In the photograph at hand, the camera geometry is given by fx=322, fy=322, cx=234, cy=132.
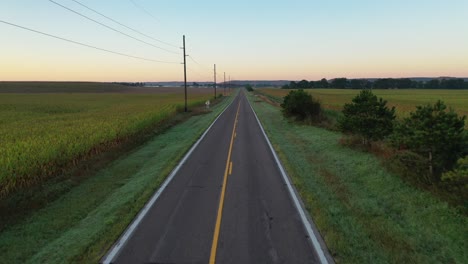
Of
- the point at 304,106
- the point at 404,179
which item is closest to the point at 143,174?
the point at 404,179

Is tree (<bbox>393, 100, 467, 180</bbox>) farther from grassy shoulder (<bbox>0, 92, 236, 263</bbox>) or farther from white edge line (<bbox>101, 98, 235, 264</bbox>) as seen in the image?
grassy shoulder (<bbox>0, 92, 236, 263</bbox>)

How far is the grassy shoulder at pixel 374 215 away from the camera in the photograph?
22.6ft

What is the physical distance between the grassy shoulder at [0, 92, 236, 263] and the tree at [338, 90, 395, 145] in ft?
31.5

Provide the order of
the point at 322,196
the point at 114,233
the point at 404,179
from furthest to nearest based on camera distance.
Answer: the point at 404,179 < the point at 322,196 < the point at 114,233

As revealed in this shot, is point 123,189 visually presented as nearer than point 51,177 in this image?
Yes

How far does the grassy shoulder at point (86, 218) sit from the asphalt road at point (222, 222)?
2.24 ft

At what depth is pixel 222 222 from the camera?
28.0 feet

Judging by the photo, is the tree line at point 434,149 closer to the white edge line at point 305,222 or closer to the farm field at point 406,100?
the white edge line at point 305,222

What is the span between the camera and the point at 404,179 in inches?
452

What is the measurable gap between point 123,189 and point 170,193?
195cm

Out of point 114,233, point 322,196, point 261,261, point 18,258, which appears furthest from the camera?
point 322,196

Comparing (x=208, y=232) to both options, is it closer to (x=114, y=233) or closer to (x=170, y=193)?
(x=114, y=233)

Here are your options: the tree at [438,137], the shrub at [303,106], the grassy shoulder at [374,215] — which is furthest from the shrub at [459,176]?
the shrub at [303,106]

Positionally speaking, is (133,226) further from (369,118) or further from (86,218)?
(369,118)
